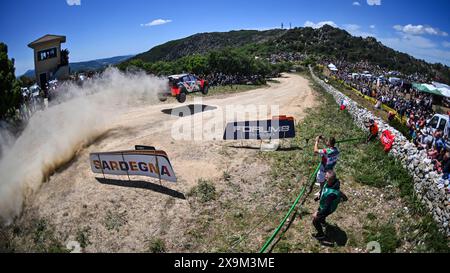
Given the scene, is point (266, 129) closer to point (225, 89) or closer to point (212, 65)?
point (225, 89)

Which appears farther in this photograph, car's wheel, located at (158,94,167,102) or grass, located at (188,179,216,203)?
car's wheel, located at (158,94,167,102)

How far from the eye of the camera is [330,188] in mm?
7246

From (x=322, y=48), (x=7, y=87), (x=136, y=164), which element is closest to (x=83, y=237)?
(x=136, y=164)

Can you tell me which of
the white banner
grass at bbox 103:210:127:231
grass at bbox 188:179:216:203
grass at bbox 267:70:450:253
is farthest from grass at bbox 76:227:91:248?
grass at bbox 267:70:450:253

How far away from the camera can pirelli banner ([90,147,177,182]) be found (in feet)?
38.2

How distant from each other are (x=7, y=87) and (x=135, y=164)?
38.2ft

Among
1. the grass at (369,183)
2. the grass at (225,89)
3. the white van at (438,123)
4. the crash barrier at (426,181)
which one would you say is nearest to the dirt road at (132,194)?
the grass at (369,183)

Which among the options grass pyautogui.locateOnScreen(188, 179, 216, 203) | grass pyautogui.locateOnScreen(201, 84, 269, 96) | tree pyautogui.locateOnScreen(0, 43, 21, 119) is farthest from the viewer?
grass pyautogui.locateOnScreen(201, 84, 269, 96)

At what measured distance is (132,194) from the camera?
11.5m

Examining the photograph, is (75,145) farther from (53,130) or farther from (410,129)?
(410,129)

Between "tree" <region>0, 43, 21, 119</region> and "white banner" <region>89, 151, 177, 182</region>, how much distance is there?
917 centimetres

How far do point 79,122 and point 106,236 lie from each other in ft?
31.8

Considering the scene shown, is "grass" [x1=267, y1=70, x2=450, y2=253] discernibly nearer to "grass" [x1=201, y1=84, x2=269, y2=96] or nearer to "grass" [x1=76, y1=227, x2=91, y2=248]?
"grass" [x1=76, y1=227, x2=91, y2=248]

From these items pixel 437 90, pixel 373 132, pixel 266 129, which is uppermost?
pixel 437 90
